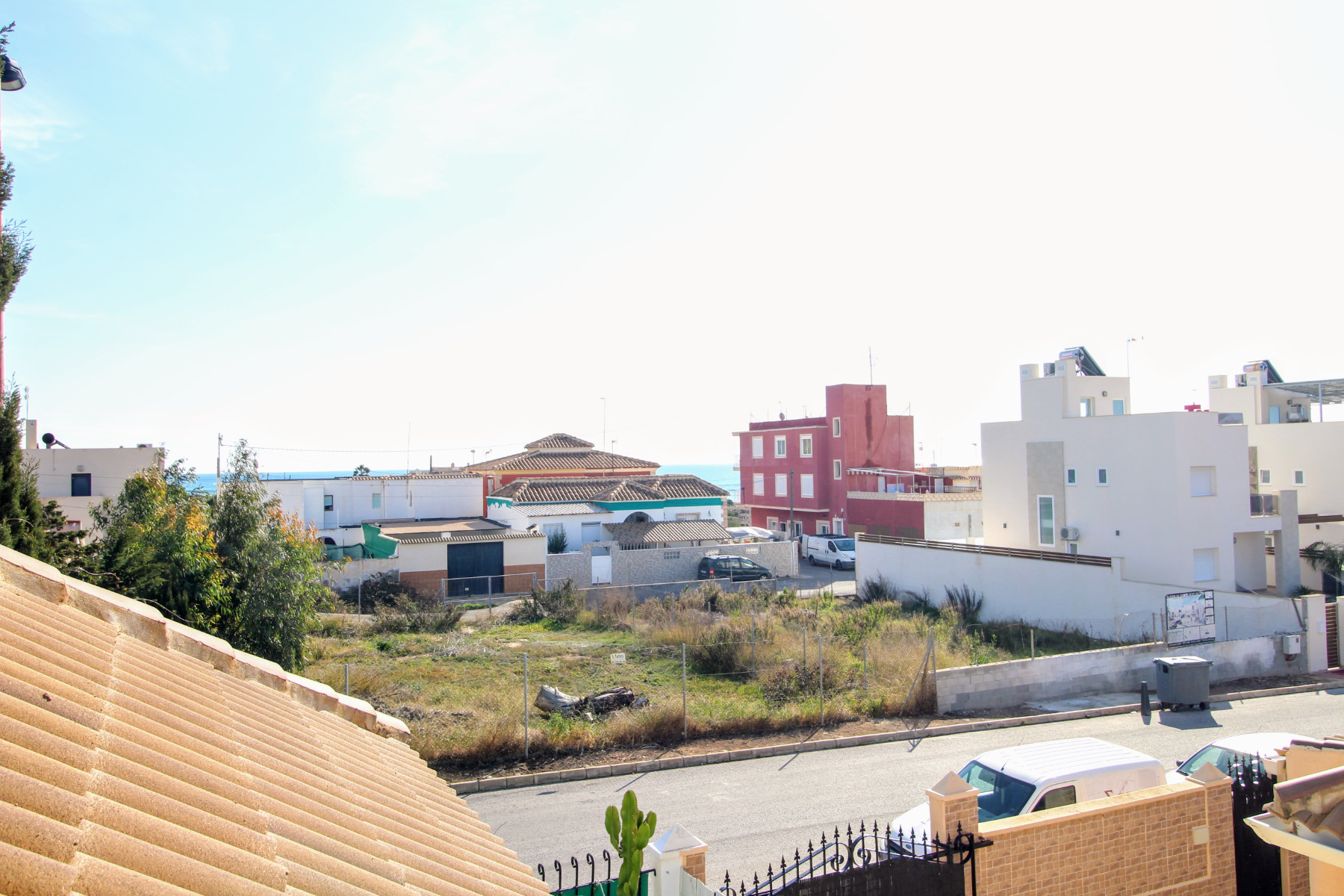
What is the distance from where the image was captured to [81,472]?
124ft

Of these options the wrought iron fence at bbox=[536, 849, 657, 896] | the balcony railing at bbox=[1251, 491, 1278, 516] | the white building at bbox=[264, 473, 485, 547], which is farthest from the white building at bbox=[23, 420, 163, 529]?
the balcony railing at bbox=[1251, 491, 1278, 516]

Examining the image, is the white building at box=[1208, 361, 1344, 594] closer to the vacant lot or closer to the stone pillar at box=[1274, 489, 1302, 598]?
the stone pillar at box=[1274, 489, 1302, 598]

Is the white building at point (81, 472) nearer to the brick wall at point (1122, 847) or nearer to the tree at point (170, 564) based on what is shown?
the tree at point (170, 564)

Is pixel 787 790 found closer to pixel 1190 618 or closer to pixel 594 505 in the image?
pixel 1190 618

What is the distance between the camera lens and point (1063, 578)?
27219mm

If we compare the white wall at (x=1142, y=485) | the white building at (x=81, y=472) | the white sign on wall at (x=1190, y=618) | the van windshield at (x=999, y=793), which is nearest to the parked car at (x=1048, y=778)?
the van windshield at (x=999, y=793)

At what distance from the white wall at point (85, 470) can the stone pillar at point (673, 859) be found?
37896 mm

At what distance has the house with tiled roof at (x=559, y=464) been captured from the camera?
186 ft

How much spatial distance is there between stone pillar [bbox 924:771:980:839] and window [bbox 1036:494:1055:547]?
2636 cm

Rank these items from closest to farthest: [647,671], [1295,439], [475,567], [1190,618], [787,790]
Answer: [787,790]
[647,671]
[1190,618]
[1295,439]
[475,567]

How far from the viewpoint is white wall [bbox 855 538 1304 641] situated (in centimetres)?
2214

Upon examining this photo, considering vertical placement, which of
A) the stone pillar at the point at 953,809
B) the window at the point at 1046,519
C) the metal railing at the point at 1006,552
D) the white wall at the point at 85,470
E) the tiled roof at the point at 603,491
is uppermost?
the white wall at the point at 85,470

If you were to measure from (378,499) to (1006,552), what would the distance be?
109 feet

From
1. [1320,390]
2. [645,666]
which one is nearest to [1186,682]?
[645,666]
